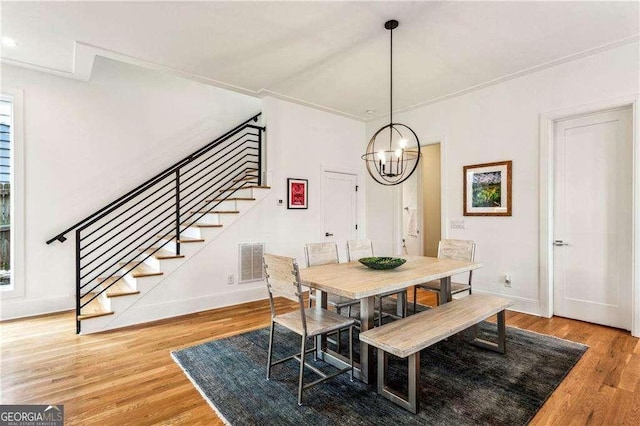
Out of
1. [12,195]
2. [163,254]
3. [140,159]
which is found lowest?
[163,254]

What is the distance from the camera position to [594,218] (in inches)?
138

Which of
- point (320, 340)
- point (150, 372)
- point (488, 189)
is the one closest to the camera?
point (150, 372)

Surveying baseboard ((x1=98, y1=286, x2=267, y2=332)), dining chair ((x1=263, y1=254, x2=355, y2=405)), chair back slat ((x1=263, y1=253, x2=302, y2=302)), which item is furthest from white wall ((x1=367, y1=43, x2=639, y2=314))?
chair back slat ((x1=263, y1=253, x2=302, y2=302))

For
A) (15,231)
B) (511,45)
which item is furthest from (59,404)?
(511,45)

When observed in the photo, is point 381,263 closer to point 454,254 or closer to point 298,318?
point 298,318

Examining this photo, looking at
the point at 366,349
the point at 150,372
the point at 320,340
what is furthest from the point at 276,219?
the point at 366,349

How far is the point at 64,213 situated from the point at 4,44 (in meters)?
1.92

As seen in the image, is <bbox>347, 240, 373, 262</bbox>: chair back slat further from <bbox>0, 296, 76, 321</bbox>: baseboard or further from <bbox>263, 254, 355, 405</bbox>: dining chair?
<bbox>0, 296, 76, 321</bbox>: baseboard

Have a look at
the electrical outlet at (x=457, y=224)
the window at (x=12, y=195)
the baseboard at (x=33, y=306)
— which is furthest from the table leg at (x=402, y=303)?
the window at (x=12, y=195)

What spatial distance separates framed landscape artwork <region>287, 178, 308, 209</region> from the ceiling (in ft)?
4.97

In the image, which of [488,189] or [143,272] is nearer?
[143,272]

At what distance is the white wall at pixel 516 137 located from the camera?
3370mm

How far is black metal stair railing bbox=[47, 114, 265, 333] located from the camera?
4.04 m
